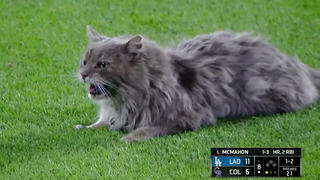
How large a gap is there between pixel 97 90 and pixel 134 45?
0.52 meters

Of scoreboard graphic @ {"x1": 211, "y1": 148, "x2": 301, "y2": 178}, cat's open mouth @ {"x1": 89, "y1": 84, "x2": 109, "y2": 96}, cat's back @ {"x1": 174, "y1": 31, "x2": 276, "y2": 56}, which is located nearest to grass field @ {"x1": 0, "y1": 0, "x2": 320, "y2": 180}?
scoreboard graphic @ {"x1": 211, "y1": 148, "x2": 301, "y2": 178}

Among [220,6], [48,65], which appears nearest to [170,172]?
[48,65]

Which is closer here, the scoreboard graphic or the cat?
the scoreboard graphic

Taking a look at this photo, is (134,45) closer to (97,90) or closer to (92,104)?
(97,90)

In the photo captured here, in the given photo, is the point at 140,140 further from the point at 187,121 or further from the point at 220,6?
the point at 220,6

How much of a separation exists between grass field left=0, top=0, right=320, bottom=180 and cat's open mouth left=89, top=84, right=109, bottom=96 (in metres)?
0.36

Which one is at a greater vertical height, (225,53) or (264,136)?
(225,53)

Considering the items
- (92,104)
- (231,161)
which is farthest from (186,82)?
(231,161)

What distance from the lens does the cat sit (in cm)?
596

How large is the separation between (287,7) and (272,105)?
461cm

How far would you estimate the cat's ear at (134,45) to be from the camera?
234 inches

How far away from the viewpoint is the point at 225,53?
6648 mm

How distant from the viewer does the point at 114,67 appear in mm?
5914

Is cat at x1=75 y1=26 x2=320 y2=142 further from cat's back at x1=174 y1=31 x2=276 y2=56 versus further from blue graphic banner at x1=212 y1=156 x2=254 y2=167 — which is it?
blue graphic banner at x1=212 y1=156 x2=254 y2=167
